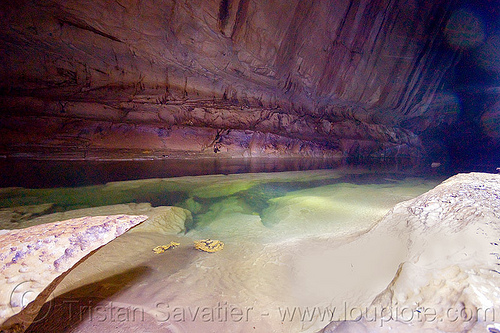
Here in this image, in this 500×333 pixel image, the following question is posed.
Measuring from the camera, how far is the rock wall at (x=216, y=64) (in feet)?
26.1

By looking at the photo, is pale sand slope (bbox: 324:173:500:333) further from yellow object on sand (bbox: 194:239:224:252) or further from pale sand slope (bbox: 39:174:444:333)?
yellow object on sand (bbox: 194:239:224:252)

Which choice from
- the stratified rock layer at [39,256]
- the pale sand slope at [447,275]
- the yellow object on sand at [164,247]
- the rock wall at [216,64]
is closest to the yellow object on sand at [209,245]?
the yellow object on sand at [164,247]

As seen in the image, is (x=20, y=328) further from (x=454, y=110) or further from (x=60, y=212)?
(x=454, y=110)

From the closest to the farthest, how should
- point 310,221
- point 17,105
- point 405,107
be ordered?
point 310,221 → point 17,105 → point 405,107

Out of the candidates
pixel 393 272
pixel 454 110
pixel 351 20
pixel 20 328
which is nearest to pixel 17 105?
pixel 20 328

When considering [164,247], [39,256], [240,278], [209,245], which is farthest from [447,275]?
[164,247]

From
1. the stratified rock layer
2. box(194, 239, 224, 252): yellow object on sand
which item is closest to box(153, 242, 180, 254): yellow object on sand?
box(194, 239, 224, 252): yellow object on sand

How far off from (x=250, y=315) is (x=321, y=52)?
12.5m

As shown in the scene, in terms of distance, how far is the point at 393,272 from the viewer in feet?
4.24

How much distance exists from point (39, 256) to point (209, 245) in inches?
55.5

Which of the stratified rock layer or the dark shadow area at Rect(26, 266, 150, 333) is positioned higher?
the stratified rock layer

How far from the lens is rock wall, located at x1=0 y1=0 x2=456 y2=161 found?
796cm

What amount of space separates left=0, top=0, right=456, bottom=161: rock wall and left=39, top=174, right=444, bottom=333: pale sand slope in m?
8.37

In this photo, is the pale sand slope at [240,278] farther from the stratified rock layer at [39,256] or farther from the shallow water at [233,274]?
the stratified rock layer at [39,256]
